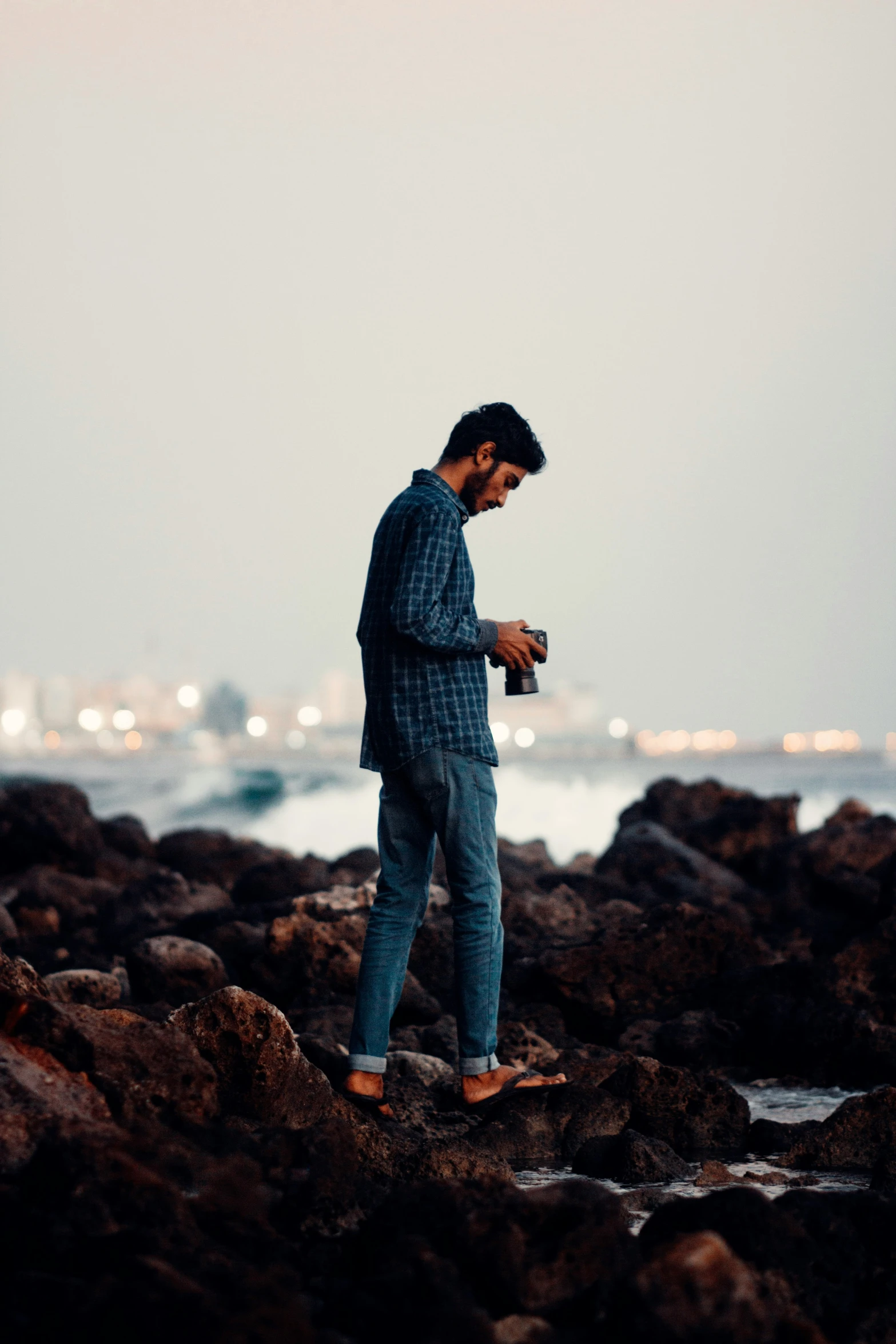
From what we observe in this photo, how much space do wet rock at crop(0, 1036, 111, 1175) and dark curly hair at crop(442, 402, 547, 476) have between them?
6.55 ft

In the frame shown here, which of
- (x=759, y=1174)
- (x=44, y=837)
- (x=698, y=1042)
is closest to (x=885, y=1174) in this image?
(x=759, y=1174)

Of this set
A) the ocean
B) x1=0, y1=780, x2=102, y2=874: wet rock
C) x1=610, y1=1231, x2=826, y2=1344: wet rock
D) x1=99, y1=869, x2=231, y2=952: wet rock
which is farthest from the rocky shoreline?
the ocean

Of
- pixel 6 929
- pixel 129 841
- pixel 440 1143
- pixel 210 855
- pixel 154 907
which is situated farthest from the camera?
pixel 129 841

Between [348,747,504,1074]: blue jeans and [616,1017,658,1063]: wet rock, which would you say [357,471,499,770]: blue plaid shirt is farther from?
[616,1017,658,1063]: wet rock

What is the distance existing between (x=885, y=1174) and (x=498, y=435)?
2254mm

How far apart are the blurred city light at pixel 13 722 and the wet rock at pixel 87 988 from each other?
87.5m

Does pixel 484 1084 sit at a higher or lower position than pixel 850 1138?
higher

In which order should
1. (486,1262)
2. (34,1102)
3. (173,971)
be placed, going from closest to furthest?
1. (486,1262)
2. (34,1102)
3. (173,971)

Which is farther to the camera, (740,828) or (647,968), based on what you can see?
(740,828)

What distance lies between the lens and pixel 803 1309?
2.62m

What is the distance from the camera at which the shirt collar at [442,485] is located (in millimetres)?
4145

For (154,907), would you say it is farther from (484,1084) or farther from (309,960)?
(484,1084)

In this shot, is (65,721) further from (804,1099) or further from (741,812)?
(804,1099)

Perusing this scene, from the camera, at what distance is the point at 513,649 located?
4090 mm
